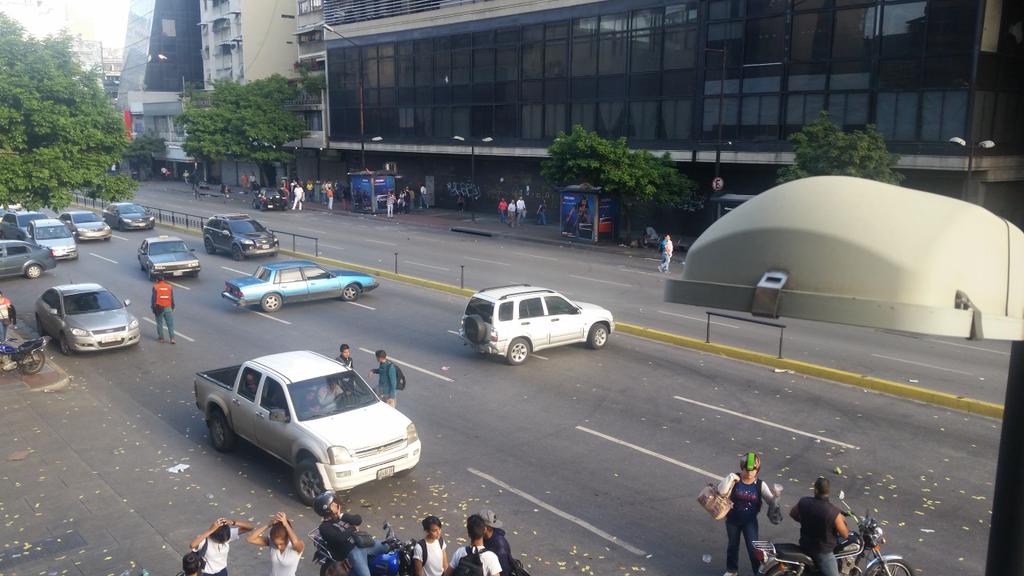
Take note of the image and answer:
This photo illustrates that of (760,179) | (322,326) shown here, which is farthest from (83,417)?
(760,179)

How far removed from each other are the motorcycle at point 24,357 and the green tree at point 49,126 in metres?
4.96

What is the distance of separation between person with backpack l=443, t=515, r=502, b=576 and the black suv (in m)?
27.8

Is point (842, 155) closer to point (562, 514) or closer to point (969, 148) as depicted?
point (969, 148)

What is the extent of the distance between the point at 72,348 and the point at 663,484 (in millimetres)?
14634

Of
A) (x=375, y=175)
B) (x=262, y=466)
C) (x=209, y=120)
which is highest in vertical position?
(x=209, y=120)

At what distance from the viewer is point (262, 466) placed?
491 inches

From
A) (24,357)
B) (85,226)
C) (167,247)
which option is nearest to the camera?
(24,357)

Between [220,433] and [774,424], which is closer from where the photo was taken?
[220,433]

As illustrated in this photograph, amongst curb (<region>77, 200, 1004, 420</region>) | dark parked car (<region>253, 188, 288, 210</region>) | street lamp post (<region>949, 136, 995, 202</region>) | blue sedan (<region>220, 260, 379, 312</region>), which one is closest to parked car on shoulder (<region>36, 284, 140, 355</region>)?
blue sedan (<region>220, 260, 379, 312</region>)

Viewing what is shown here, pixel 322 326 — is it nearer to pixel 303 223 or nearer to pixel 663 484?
pixel 663 484

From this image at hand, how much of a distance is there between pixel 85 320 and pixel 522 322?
34.3 ft

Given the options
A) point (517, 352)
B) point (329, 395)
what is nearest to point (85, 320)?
point (517, 352)

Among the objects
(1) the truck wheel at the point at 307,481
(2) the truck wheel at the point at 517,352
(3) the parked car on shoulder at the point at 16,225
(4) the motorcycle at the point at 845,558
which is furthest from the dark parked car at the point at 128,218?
(4) the motorcycle at the point at 845,558

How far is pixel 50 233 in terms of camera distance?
33.0 metres
